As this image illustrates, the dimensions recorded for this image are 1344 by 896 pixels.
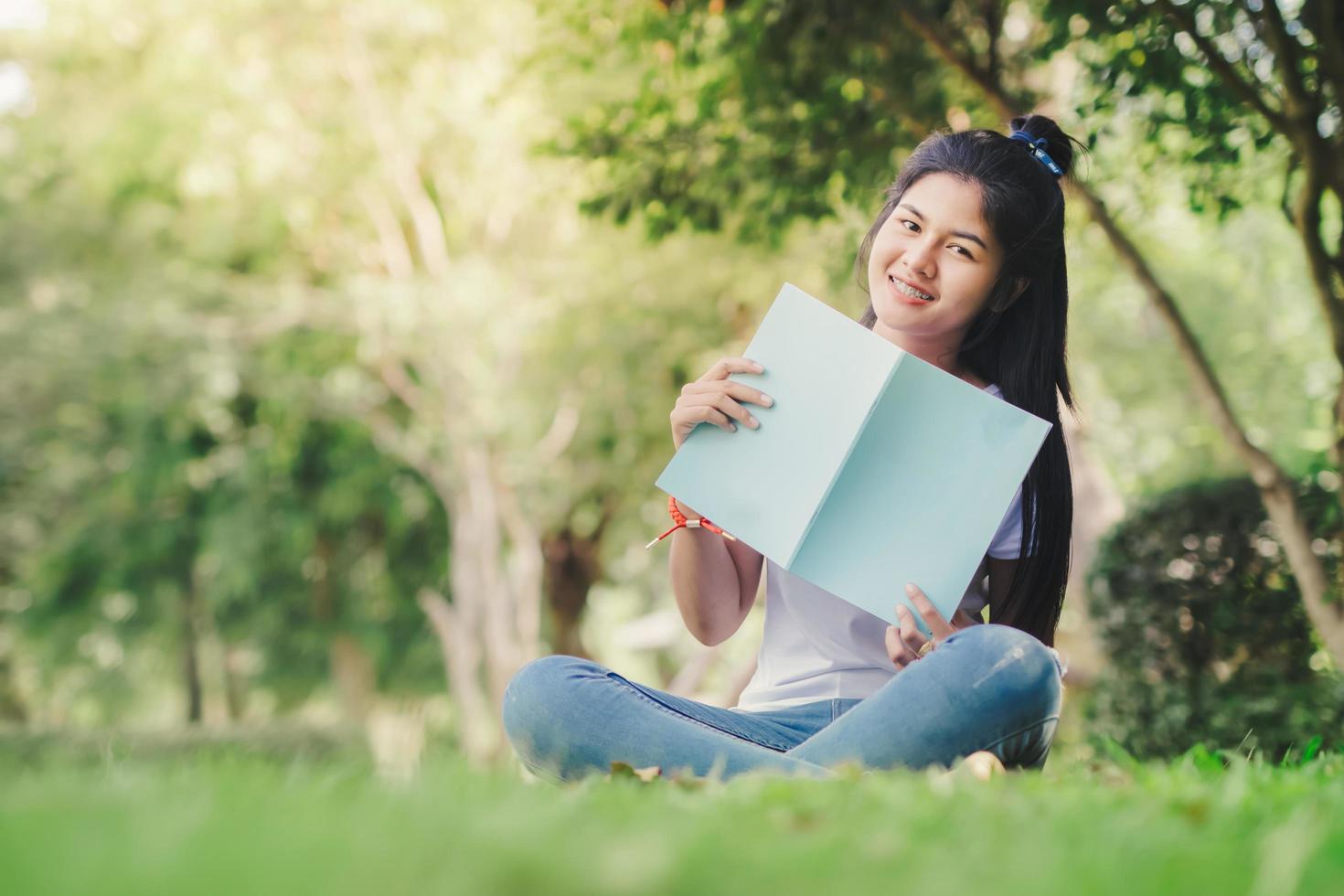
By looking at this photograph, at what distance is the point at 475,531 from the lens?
11266 millimetres

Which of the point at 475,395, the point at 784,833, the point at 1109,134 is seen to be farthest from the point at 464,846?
the point at 475,395

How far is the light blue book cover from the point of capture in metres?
2.23

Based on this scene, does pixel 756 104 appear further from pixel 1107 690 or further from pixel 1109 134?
pixel 1107 690

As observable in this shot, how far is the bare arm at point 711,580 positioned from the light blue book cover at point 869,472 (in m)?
0.30

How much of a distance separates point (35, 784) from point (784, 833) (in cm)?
86

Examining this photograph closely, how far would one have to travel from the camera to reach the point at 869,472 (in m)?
2.26

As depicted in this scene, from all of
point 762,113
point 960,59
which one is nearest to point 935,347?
point 960,59

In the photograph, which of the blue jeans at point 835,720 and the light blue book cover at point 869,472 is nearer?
the blue jeans at point 835,720

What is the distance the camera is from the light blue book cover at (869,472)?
2234 millimetres

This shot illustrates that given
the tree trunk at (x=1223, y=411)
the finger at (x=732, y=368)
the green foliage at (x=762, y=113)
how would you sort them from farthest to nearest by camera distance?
the green foliage at (x=762, y=113) → the tree trunk at (x=1223, y=411) → the finger at (x=732, y=368)

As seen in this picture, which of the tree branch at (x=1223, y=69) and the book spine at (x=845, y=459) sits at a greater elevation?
the tree branch at (x=1223, y=69)

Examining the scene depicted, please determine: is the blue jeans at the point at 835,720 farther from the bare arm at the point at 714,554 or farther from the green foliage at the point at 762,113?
the green foliage at the point at 762,113

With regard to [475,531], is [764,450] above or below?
above

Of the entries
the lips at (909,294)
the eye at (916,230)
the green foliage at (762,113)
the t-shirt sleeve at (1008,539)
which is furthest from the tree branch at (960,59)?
the t-shirt sleeve at (1008,539)
